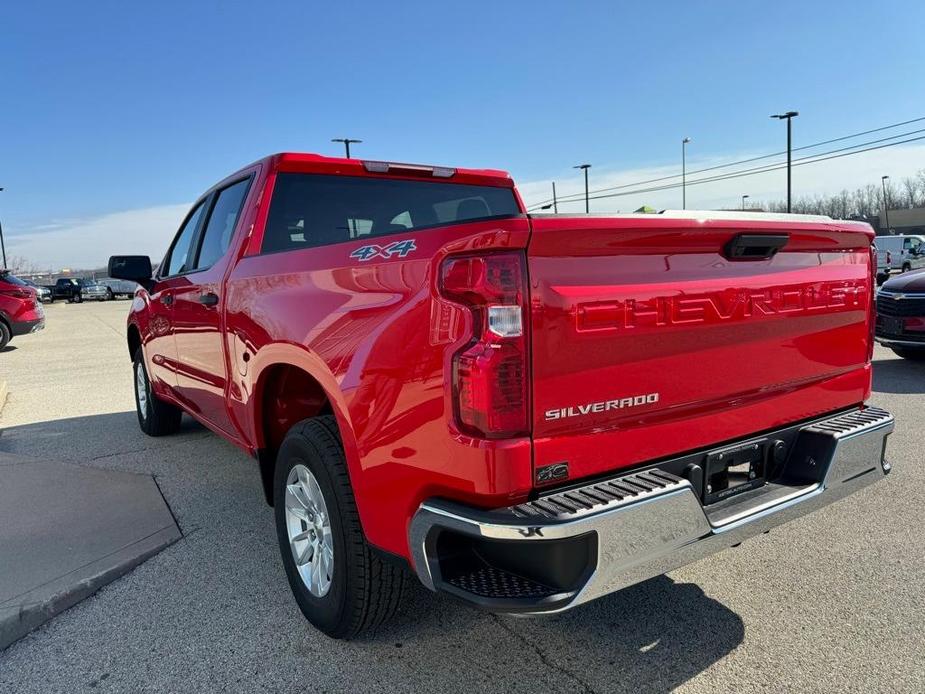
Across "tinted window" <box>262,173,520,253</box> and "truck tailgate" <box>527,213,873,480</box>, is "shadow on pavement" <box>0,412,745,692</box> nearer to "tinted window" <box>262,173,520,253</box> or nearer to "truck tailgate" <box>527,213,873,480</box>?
Result: "truck tailgate" <box>527,213,873,480</box>

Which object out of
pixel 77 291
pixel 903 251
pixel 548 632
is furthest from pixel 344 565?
pixel 77 291

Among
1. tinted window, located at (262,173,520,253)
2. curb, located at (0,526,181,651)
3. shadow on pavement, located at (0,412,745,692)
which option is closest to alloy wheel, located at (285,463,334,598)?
shadow on pavement, located at (0,412,745,692)

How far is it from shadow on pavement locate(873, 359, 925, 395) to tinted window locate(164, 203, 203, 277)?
254 inches

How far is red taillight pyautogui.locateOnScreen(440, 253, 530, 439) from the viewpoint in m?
1.93

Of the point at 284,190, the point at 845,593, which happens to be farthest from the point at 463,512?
the point at 284,190

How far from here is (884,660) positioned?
2.50m

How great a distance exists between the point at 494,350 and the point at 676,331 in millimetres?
689

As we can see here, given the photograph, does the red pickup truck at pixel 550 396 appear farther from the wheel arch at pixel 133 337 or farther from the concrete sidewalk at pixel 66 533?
the wheel arch at pixel 133 337

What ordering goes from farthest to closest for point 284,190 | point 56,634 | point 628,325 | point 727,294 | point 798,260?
point 284,190 < point 56,634 < point 798,260 < point 727,294 < point 628,325

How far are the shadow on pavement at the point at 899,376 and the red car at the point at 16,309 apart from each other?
48.2 feet

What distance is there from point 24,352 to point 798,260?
15045 mm

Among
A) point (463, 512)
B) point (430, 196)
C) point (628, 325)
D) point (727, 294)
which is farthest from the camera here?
point (430, 196)

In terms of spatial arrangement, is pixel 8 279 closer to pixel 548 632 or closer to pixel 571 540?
pixel 548 632

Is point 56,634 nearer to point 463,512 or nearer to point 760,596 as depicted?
point 463,512
